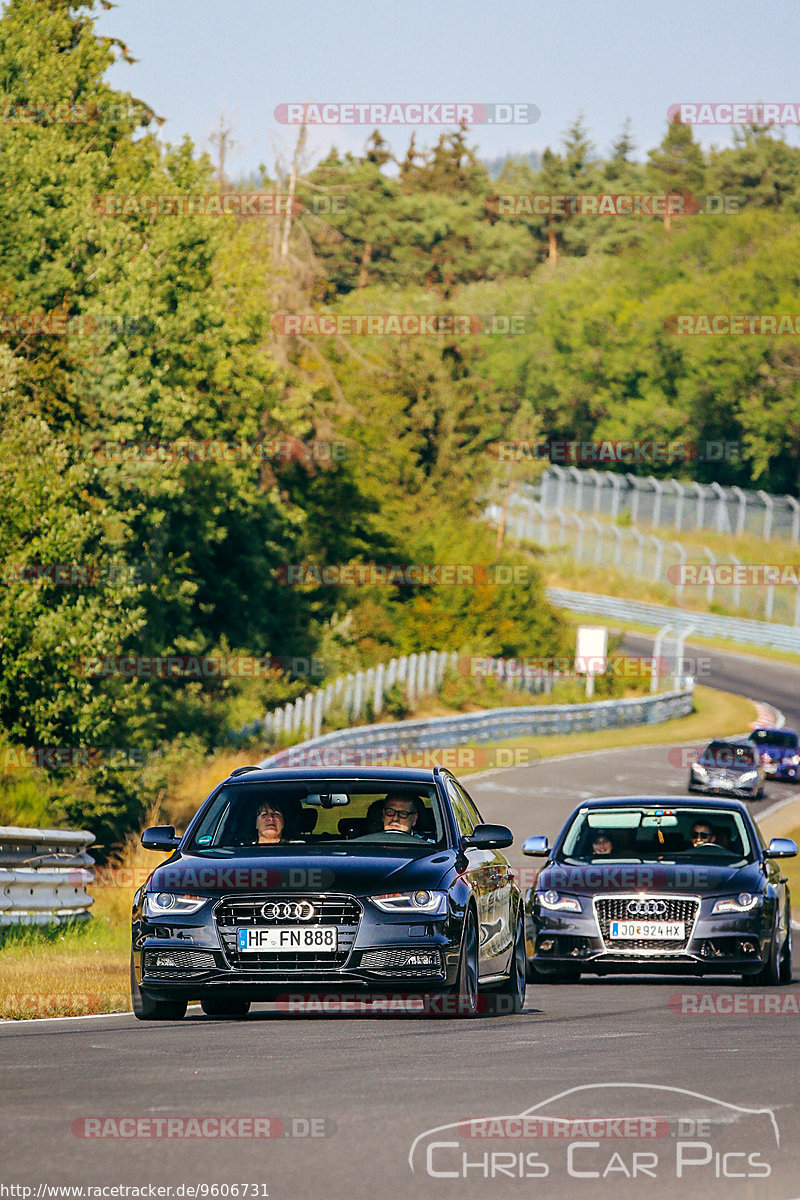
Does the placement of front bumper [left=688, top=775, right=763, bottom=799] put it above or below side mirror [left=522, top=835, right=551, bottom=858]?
below

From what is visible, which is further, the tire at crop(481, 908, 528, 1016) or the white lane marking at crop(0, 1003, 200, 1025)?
the tire at crop(481, 908, 528, 1016)

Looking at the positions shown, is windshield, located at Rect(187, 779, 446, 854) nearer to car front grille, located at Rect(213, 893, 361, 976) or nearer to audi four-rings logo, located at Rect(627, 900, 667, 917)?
car front grille, located at Rect(213, 893, 361, 976)

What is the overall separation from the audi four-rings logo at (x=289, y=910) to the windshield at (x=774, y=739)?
122ft

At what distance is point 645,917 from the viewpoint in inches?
556

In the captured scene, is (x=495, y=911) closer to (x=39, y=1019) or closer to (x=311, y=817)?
(x=311, y=817)

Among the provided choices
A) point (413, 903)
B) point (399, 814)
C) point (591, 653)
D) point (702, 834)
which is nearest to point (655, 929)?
point (702, 834)

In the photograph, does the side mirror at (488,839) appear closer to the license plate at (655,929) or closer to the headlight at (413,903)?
the headlight at (413,903)

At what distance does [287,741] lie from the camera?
151 ft

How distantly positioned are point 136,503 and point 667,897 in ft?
96.7

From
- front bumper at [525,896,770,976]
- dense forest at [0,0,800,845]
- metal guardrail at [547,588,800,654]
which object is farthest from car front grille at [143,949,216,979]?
metal guardrail at [547,588,800,654]

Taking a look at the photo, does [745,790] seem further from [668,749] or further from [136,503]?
[136,503]

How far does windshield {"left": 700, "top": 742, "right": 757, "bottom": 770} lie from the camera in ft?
136

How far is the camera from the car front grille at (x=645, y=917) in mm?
14055

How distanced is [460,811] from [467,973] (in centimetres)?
144
